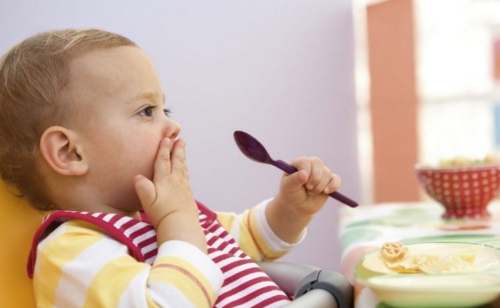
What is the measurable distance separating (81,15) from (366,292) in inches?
30.1

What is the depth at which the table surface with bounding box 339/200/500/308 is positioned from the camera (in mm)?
797

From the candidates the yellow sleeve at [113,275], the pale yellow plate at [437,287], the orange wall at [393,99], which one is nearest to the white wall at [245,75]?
Result: the orange wall at [393,99]

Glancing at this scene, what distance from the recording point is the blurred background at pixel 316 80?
1213mm

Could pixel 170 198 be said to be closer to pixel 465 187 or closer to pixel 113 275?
pixel 113 275

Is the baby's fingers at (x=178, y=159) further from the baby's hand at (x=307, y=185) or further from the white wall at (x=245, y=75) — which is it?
the white wall at (x=245, y=75)

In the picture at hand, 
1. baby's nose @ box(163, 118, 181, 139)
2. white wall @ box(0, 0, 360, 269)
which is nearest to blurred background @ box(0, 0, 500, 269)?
white wall @ box(0, 0, 360, 269)

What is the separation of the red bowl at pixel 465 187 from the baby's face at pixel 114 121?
50cm

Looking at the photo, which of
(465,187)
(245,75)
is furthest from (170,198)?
(245,75)

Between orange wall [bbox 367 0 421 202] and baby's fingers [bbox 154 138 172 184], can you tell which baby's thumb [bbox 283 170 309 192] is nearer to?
baby's fingers [bbox 154 138 172 184]

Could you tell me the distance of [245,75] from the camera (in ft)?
4.54

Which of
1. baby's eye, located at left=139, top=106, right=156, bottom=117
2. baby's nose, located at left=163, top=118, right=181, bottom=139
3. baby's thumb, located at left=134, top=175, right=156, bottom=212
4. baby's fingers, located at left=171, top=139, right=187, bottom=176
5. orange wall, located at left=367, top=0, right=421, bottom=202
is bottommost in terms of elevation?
orange wall, located at left=367, top=0, right=421, bottom=202

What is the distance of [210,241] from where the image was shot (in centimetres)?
78

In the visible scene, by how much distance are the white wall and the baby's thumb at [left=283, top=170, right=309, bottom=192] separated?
447 millimetres

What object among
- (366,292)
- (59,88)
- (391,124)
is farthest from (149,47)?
(391,124)
